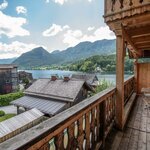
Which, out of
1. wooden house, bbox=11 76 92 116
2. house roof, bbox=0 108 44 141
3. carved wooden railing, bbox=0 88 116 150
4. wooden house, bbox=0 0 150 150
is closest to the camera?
carved wooden railing, bbox=0 88 116 150

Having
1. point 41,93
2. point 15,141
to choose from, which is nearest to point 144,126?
point 15,141

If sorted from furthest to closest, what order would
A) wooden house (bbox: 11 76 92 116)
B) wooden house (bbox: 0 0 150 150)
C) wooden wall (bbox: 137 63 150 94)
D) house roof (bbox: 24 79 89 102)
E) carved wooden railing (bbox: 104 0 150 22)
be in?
house roof (bbox: 24 79 89 102) → wooden house (bbox: 11 76 92 116) → wooden wall (bbox: 137 63 150 94) → carved wooden railing (bbox: 104 0 150 22) → wooden house (bbox: 0 0 150 150)

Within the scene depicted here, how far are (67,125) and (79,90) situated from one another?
12.9 m

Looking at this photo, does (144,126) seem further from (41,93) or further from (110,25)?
(41,93)

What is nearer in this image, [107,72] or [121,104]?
[121,104]

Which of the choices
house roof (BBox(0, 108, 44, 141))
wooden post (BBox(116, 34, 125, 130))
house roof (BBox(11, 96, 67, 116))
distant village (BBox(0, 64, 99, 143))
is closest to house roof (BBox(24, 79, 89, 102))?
distant village (BBox(0, 64, 99, 143))

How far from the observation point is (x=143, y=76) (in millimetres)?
7973

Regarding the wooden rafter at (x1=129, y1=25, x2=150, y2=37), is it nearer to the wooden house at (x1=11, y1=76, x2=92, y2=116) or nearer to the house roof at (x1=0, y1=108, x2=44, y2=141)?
the house roof at (x1=0, y1=108, x2=44, y2=141)

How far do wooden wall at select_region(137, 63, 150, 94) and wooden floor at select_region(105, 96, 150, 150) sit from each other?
13.3ft

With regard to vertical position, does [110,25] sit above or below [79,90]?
above

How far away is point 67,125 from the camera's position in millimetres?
1446

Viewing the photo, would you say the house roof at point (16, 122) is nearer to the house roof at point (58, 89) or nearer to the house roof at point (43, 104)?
the house roof at point (43, 104)

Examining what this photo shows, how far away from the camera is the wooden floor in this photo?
8.75ft

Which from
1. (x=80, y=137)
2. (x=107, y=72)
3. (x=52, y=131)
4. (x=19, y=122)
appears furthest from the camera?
(x=107, y=72)
